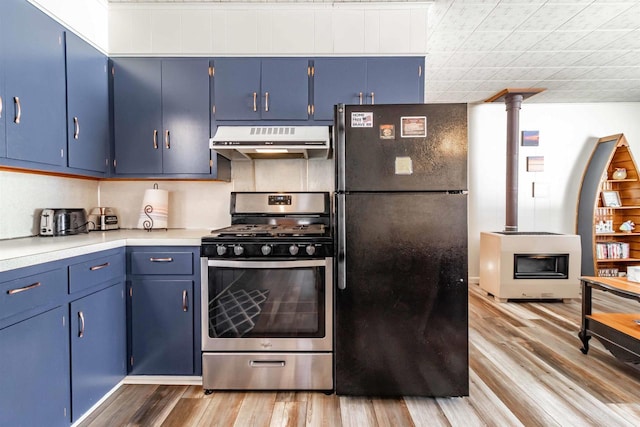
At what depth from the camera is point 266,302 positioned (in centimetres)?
201

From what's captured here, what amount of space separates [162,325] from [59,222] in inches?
37.6

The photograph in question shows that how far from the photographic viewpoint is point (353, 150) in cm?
189

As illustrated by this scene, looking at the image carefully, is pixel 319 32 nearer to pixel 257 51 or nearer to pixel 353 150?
pixel 257 51

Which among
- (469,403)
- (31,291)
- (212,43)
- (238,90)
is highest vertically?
(212,43)

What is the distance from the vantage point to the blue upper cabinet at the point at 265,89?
2471 millimetres

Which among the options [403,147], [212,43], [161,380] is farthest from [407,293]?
[212,43]

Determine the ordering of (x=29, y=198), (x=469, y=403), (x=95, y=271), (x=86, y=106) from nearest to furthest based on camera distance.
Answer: (x=95, y=271), (x=469, y=403), (x=29, y=198), (x=86, y=106)

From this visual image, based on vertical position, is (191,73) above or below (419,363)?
above

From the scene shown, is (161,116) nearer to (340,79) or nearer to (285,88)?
(285,88)

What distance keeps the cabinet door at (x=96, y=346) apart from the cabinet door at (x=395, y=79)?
221 centimetres

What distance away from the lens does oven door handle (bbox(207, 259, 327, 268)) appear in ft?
6.51

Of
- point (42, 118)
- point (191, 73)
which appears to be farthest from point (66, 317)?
point (191, 73)

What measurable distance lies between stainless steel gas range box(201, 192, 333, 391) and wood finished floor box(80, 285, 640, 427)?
0.13 m

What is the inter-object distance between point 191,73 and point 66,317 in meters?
1.79
